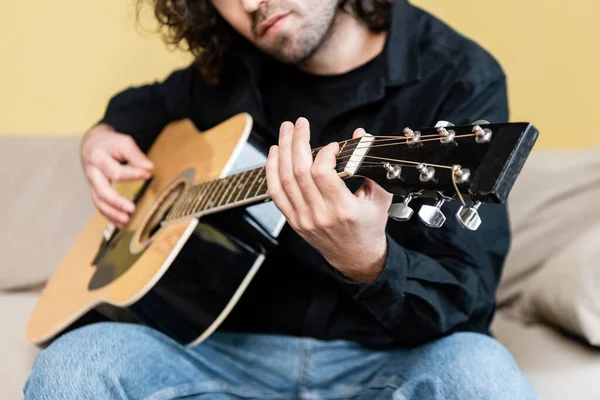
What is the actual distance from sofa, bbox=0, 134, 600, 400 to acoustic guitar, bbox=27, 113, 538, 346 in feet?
0.72

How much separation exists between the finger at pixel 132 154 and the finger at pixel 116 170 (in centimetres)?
1

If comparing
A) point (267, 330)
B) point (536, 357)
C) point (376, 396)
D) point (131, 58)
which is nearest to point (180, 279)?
point (267, 330)

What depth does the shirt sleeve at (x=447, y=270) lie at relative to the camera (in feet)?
2.86

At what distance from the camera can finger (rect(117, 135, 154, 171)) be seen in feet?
4.19

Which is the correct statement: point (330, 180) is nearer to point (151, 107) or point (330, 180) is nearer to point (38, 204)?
point (151, 107)

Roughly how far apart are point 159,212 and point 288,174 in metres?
0.46

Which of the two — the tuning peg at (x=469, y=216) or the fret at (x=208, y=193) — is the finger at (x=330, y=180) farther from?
the fret at (x=208, y=193)

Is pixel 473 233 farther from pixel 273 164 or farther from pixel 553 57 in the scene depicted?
pixel 553 57

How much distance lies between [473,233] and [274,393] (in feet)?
1.27

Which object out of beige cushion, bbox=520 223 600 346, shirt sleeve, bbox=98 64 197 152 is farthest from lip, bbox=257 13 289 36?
beige cushion, bbox=520 223 600 346

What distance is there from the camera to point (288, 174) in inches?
29.0

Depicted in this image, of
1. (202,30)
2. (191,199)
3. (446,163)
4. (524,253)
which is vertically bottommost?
(524,253)

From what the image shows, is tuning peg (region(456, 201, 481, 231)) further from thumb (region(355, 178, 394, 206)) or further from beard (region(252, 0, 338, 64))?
beard (region(252, 0, 338, 64))

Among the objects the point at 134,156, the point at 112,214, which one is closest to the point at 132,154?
the point at 134,156
